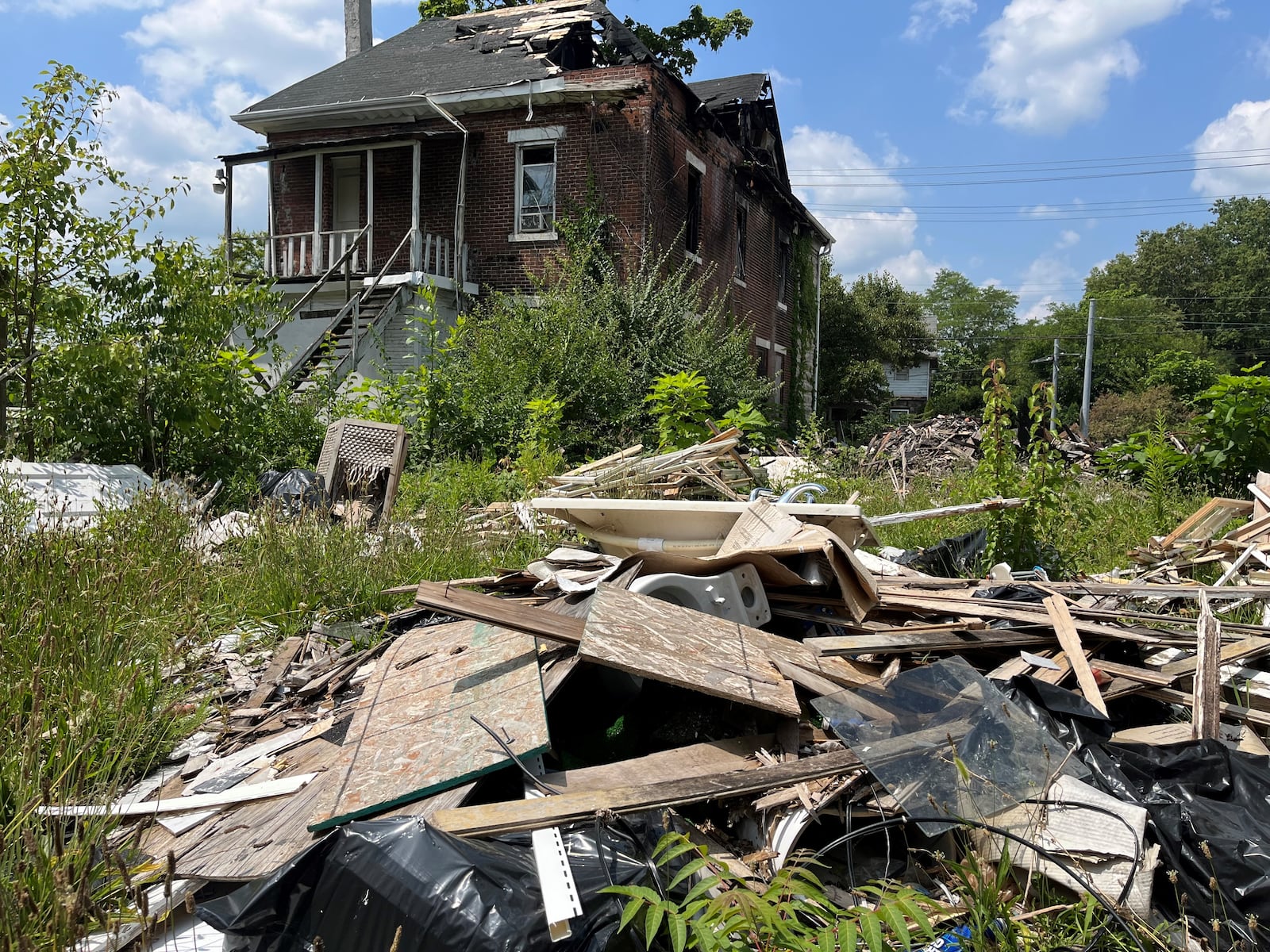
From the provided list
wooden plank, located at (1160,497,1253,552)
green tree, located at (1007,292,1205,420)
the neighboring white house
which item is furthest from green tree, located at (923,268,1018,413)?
wooden plank, located at (1160,497,1253,552)

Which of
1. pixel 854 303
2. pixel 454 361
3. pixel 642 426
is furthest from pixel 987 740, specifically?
pixel 854 303

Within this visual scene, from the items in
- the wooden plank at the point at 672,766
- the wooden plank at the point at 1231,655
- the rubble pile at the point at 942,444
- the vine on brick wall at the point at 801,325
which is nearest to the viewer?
the wooden plank at the point at 672,766

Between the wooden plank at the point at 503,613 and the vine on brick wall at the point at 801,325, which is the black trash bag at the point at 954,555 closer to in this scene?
the wooden plank at the point at 503,613

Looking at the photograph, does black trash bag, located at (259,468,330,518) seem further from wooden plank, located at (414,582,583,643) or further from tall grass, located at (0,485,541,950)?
wooden plank, located at (414,582,583,643)

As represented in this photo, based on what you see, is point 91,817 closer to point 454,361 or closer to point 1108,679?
point 1108,679

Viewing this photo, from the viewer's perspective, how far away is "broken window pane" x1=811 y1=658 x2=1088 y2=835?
293 cm

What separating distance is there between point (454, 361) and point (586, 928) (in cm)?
1054

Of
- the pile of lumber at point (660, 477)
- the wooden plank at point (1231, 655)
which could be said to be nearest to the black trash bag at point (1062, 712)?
the wooden plank at point (1231, 655)

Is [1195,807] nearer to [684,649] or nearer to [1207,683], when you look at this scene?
[1207,683]

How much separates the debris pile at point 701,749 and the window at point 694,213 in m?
13.7

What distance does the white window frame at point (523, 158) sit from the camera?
52.8ft

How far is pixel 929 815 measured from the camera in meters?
2.87

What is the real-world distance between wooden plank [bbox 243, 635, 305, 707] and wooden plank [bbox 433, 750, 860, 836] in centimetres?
198

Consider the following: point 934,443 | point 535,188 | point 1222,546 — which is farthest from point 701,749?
point 934,443
